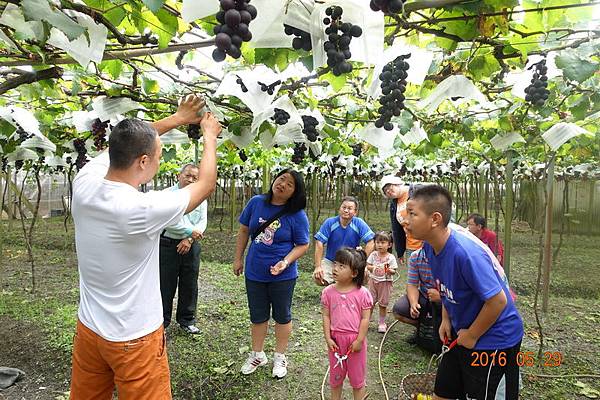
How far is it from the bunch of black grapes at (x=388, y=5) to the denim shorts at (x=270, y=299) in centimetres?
252

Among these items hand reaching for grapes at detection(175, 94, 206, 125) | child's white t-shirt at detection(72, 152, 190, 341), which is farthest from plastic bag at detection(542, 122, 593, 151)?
child's white t-shirt at detection(72, 152, 190, 341)

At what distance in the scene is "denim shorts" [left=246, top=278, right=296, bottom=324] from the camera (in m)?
3.45

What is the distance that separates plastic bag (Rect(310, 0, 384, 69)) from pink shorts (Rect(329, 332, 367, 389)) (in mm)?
1842

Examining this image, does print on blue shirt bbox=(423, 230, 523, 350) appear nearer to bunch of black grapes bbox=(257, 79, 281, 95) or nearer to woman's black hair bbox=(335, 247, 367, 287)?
woman's black hair bbox=(335, 247, 367, 287)

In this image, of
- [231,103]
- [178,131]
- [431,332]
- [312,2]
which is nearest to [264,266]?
[231,103]

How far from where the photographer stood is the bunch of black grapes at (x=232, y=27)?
1.09 m

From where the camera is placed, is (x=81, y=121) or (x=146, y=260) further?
(x=81, y=121)

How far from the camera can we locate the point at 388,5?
1.26 m

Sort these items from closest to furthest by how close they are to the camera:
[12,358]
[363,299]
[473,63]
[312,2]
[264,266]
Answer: [312,2] < [473,63] < [363,299] < [264,266] < [12,358]

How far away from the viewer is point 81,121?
143 inches

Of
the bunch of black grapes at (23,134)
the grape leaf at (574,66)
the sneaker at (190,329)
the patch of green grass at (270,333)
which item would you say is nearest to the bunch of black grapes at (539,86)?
the grape leaf at (574,66)

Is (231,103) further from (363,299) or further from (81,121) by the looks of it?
(363,299)

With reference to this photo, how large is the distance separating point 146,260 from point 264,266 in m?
1.60

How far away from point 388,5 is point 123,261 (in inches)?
56.3
